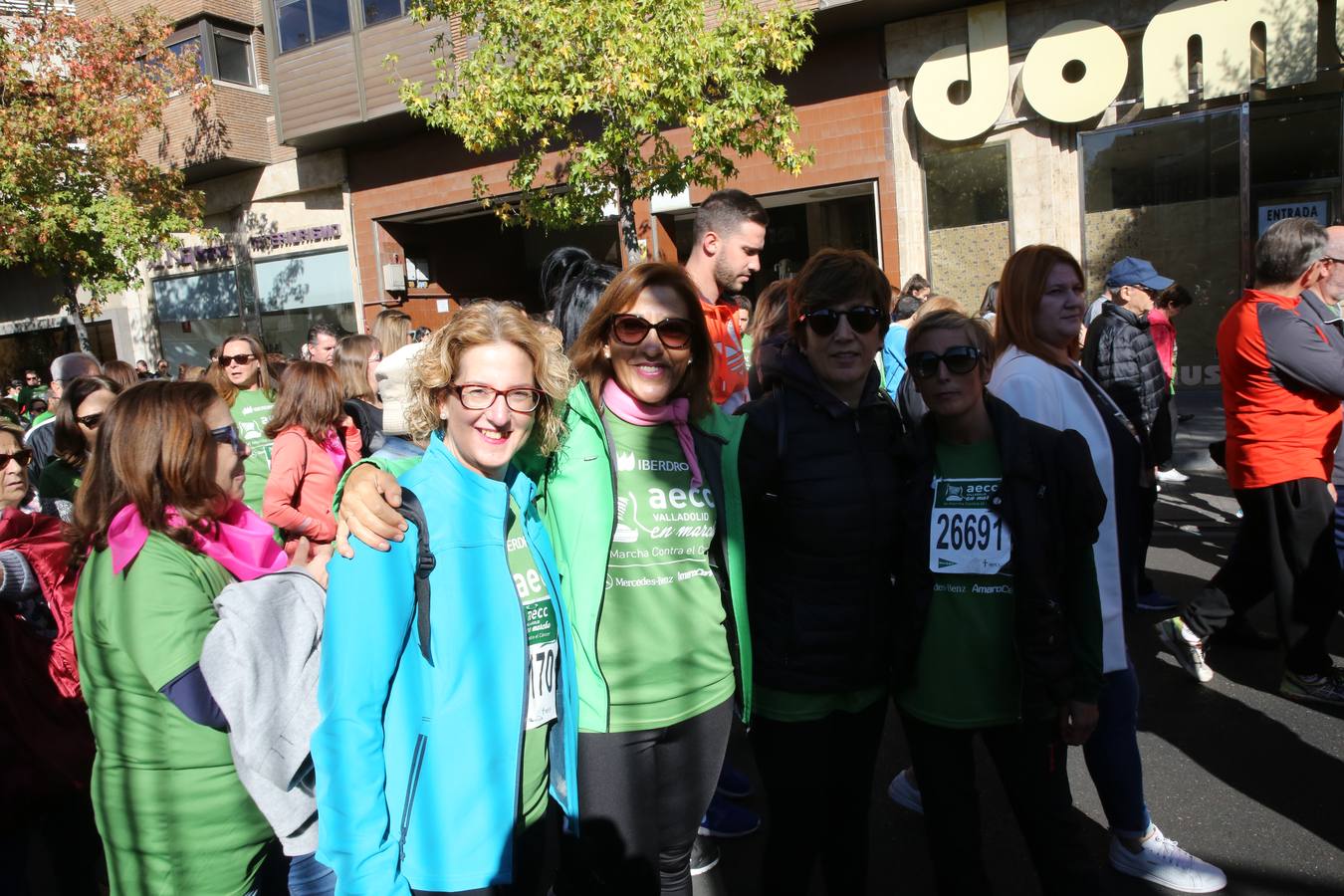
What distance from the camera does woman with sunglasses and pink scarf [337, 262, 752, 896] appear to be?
2168 millimetres

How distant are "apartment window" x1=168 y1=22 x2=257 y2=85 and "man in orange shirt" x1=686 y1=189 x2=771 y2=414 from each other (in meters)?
18.6

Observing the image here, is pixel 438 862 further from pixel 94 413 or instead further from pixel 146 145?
pixel 146 145

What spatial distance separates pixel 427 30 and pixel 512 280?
658 cm

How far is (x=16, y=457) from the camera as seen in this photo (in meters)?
3.22

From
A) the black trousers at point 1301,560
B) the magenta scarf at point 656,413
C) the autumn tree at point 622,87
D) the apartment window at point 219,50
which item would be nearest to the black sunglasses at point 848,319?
the magenta scarf at point 656,413

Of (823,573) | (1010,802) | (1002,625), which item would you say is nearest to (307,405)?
Result: (823,573)

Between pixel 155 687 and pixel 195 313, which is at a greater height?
pixel 195 313

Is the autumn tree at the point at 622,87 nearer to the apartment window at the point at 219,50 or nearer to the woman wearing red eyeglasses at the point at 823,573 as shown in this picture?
the woman wearing red eyeglasses at the point at 823,573

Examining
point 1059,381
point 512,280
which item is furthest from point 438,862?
point 512,280

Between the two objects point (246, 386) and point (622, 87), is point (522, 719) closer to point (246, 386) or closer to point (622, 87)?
point (246, 386)

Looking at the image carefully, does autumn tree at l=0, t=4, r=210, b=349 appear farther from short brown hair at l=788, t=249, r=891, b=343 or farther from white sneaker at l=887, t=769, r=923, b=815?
white sneaker at l=887, t=769, r=923, b=815

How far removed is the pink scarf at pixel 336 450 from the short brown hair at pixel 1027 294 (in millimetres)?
3370

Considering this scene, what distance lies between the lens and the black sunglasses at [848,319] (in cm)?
239

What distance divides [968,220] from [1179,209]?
273cm
